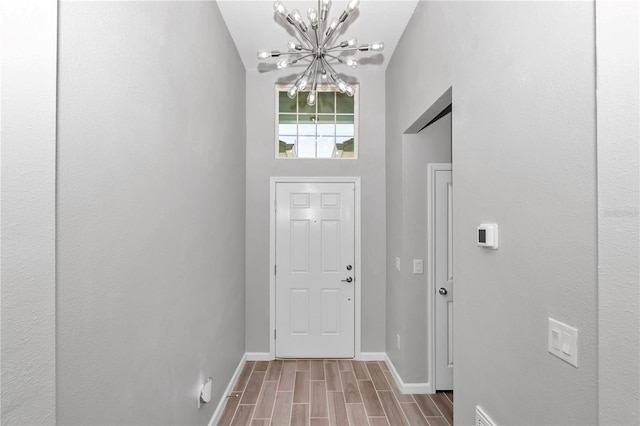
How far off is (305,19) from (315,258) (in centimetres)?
225

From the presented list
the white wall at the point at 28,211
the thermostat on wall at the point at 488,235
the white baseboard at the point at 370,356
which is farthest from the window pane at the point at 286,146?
the white wall at the point at 28,211

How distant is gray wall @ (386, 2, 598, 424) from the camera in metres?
0.95

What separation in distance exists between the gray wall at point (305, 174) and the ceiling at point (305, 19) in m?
0.42

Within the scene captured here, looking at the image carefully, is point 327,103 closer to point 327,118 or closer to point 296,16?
point 327,118

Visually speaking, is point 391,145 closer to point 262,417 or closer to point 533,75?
point 533,75

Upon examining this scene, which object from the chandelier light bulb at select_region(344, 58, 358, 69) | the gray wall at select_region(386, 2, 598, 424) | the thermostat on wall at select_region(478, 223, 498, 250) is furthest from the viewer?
the chandelier light bulb at select_region(344, 58, 358, 69)

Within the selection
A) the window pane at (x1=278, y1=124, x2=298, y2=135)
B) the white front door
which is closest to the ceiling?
the window pane at (x1=278, y1=124, x2=298, y2=135)

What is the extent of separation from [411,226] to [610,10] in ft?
7.10

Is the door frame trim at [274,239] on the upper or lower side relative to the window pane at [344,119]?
lower

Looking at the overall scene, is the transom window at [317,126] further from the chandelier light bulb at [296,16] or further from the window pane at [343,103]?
the chandelier light bulb at [296,16]

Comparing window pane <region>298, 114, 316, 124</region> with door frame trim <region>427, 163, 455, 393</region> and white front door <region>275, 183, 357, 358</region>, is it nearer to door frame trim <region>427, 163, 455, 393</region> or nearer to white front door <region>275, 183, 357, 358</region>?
white front door <region>275, 183, 357, 358</region>

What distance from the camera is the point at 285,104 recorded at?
361 cm

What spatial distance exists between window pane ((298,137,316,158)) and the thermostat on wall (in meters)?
2.37

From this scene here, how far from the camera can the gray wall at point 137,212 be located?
96 centimetres
